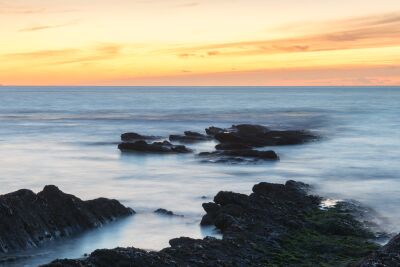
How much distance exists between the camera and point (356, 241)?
2067 cm

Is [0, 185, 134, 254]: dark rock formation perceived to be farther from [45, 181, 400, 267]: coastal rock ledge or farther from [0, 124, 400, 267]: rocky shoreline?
[45, 181, 400, 267]: coastal rock ledge

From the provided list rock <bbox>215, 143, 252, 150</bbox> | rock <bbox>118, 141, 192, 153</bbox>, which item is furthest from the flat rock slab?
rock <bbox>215, 143, 252, 150</bbox>

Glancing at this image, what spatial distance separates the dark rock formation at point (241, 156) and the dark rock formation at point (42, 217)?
21885 mm

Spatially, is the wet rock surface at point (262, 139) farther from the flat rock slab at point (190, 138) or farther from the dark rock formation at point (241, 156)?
the flat rock slab at point (190, 138)

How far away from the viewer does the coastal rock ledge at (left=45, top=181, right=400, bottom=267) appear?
1515cm

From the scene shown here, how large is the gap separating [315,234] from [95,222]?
8561 mm

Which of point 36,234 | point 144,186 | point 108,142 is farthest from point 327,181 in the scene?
point 108,142

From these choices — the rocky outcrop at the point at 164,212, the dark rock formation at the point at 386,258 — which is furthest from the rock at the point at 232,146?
the dark rock formation at the point at 386,258

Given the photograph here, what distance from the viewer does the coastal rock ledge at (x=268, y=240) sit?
15.1 metres

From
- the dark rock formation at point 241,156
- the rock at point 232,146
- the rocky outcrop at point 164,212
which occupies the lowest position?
the rocky outcrop at point 164,212

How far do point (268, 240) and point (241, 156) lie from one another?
86.5 ft

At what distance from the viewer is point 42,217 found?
20.6m

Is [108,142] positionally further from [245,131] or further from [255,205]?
[255,205]

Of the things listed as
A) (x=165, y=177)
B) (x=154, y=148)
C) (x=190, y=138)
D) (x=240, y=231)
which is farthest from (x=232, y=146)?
(x=240, y=231)
